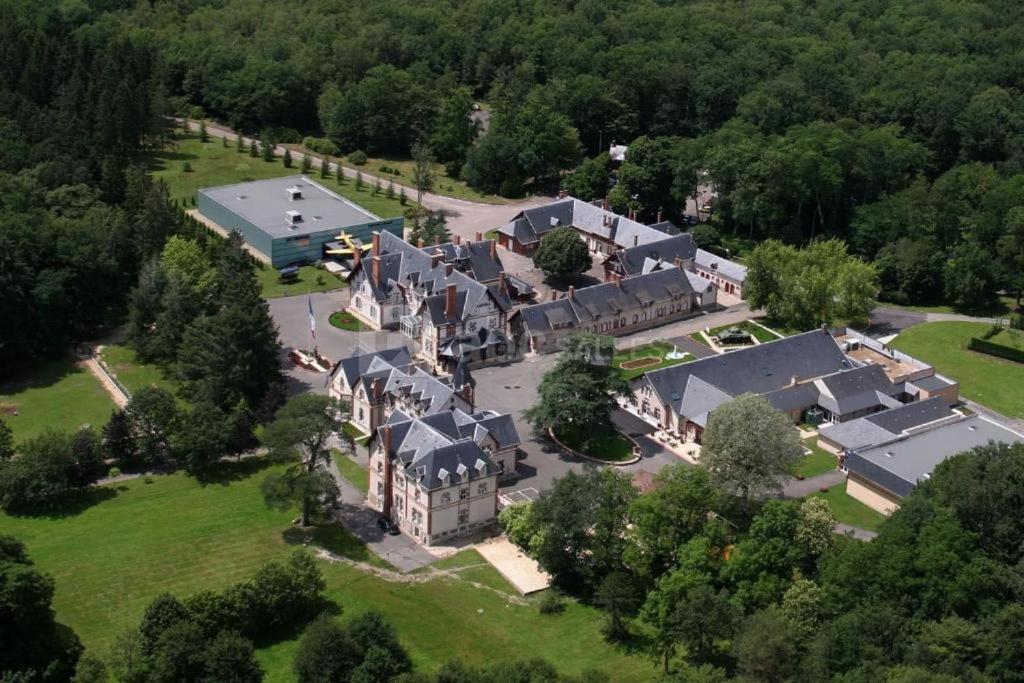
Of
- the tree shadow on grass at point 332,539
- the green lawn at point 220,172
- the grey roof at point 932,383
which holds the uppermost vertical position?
Answer: the green lawn at point 220,172

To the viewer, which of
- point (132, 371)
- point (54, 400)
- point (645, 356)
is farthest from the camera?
point (645, 356)

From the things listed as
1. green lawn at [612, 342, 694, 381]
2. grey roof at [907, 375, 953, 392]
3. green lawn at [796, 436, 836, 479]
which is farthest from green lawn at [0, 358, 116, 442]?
grey roof at [907, 375, 953, 392]

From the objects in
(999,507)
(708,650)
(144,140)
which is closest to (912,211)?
(999,507)

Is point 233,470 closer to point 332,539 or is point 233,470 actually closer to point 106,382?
point 332,539

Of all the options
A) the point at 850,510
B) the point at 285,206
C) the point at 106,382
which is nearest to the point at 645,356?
the point at 850,510

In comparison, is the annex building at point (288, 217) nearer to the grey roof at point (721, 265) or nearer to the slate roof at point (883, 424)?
the grey roof at point (721, 265)

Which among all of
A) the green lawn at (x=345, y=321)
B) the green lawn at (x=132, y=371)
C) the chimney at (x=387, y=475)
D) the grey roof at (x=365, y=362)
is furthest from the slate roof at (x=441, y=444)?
the green lawn at (x=345, y=321)
